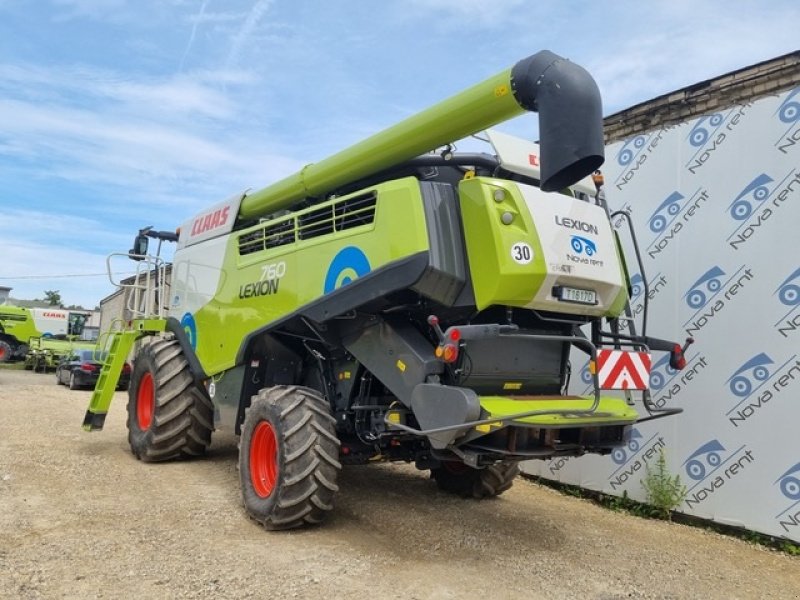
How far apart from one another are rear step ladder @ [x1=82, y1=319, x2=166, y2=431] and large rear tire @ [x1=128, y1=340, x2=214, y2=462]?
600 millimetres

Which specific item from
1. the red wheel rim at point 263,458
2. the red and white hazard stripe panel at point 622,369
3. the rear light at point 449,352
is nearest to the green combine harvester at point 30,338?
the red wheel rim at point 263,458

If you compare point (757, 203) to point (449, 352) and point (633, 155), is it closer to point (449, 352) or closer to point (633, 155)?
point (633, 155)

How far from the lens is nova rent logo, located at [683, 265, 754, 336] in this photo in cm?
564

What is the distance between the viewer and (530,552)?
4.69m

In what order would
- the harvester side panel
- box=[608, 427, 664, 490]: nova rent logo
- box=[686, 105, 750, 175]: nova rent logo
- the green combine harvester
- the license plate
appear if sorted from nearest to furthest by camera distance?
A: the license plate → the harvester side panel → box=[686, 105, 750, 175]: nova rent logo → box=[608, 427, 664, 490]: nova rent logo → the green combine harvester

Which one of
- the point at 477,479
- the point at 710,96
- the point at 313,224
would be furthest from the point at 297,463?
the point at 710,96

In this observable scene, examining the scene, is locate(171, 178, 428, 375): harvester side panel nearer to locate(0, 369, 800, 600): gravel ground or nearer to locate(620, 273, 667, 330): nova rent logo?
locate(0, 369, 800, 600): gravel ground

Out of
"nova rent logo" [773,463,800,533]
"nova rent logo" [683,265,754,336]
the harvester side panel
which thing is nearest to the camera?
the harvester side panel

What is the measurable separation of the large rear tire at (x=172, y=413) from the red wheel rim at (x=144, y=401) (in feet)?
0.23

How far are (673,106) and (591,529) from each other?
498 centimetres

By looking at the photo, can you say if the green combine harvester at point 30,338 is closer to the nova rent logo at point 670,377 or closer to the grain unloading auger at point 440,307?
the grain unloading auger at point 440,307

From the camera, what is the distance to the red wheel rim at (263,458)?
5156 mm

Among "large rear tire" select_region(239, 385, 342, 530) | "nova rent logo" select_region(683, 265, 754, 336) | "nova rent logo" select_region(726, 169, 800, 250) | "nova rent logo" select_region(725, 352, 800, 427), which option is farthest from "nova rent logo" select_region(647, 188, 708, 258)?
"large rear tire" select_region(239, 385, 342, 530)

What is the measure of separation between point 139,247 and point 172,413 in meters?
2.39
